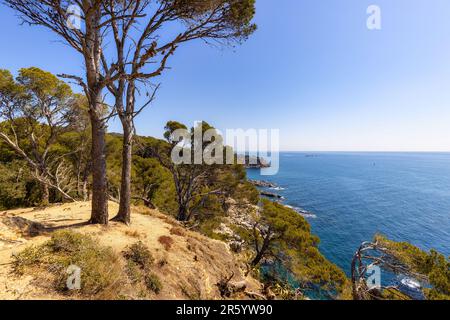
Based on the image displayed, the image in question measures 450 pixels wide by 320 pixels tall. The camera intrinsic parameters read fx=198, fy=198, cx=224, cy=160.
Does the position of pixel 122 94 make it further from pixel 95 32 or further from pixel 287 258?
pixel 287 258

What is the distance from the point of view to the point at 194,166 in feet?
43.9

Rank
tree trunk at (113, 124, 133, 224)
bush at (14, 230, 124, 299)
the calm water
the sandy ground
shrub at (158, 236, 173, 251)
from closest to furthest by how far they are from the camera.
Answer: the sandy ground → bush at (14, 230, 124, 299) → shrub at (158, 236, 173, 251) → tree trunk at (113, 124, 133, 224) → the calm water

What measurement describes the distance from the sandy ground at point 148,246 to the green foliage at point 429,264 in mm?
6524

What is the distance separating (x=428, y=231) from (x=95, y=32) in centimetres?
4104

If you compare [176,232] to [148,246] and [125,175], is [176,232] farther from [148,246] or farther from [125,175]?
[125,175]

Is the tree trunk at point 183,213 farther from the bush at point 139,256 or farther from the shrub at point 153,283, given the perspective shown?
the shrub at point 153,283

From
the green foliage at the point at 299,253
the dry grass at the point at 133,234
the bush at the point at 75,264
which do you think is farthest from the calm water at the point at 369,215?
the bush at the point at 75,264

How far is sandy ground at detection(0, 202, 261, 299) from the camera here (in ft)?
9.64

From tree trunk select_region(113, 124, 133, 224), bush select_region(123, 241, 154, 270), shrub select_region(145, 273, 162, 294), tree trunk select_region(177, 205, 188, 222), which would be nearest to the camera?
shrub select_region(145, 273, 162, 294)

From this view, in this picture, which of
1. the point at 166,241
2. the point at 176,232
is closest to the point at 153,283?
the point at 166,241

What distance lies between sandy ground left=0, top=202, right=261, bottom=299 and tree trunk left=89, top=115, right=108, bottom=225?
14.0 inches

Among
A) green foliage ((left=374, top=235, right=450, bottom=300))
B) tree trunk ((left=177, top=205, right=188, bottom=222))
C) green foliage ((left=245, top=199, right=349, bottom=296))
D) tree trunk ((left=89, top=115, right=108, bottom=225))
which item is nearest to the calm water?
green foliage ((left=245, top=199, right=349, bottom=296))

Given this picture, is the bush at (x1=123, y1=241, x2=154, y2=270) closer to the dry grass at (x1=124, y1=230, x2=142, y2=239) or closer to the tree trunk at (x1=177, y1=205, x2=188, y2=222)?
the dry grass at (x1=124, y1=230, x2=142, y2=239)

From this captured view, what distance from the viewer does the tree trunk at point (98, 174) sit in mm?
5492
